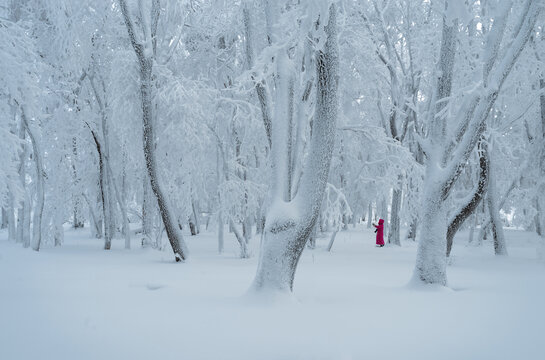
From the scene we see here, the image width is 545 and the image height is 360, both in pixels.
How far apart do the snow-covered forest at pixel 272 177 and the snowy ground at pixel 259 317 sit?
33 millimetres

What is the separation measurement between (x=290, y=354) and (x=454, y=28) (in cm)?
551

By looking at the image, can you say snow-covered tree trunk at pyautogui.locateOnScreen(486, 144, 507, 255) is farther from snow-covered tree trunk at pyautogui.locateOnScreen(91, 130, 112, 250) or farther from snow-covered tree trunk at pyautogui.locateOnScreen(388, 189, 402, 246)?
snow-covered tree trunk at pyautogui.locateOnScreen(91, 130, 112, 250)

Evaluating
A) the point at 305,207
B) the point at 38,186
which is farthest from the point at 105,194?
the point at 305,207

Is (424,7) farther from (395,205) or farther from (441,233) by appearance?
(441,233)

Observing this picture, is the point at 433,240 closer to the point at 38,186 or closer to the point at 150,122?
the point at 150,122

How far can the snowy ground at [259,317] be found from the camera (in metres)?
3.81

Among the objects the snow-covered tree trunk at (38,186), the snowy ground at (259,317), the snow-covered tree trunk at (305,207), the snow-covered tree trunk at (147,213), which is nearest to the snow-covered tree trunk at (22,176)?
the snow-covered tree trunk at (38,186)

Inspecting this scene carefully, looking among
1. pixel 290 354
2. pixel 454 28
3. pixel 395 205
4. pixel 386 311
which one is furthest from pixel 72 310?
pixel 395 205

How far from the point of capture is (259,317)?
4801mm

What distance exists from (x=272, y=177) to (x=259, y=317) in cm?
196

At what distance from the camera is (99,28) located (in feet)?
43.1

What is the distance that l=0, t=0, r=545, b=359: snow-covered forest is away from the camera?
4.29m

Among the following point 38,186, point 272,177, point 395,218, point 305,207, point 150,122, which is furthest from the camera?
point 395,218

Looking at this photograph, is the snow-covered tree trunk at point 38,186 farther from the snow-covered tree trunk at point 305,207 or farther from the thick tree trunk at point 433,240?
the thick tree trunk at point 433,240
